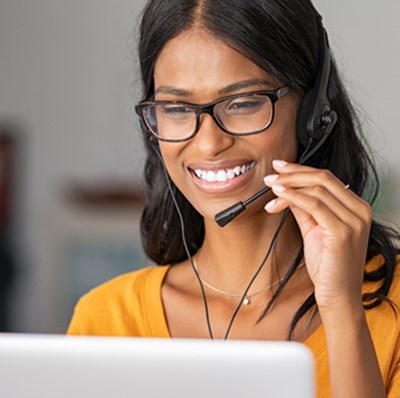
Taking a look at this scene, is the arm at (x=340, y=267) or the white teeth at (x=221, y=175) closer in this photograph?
the arm at (x=340, y=267)

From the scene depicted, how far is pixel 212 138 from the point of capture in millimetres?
1363

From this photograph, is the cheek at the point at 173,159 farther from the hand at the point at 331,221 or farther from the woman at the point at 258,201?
the hand at the point at 331,221

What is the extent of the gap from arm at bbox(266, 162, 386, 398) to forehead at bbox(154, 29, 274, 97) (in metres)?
0.18

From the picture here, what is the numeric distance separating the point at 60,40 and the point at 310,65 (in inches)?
154

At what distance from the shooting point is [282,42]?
4.54 feet

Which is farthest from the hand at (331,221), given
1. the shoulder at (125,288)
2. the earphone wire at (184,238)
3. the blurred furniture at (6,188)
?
the blurred furniture at (6,188)

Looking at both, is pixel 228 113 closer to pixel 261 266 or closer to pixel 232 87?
pixel 232 87

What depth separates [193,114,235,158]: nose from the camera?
1358 millimetres

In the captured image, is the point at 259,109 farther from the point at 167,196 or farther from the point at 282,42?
the point at 167,196

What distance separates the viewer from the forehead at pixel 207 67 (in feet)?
4.42

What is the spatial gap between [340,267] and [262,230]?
0.33 m

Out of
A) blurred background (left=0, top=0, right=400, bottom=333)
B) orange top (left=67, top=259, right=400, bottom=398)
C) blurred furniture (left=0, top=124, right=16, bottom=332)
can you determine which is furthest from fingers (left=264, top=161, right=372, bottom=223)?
blurred furniture (left=0, top=124, right=16, bottom=332)

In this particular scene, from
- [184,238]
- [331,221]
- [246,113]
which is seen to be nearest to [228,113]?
[246,113]

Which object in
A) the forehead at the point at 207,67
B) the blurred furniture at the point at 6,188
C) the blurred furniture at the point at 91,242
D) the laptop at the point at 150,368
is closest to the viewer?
the laptop at the point at 150,368
